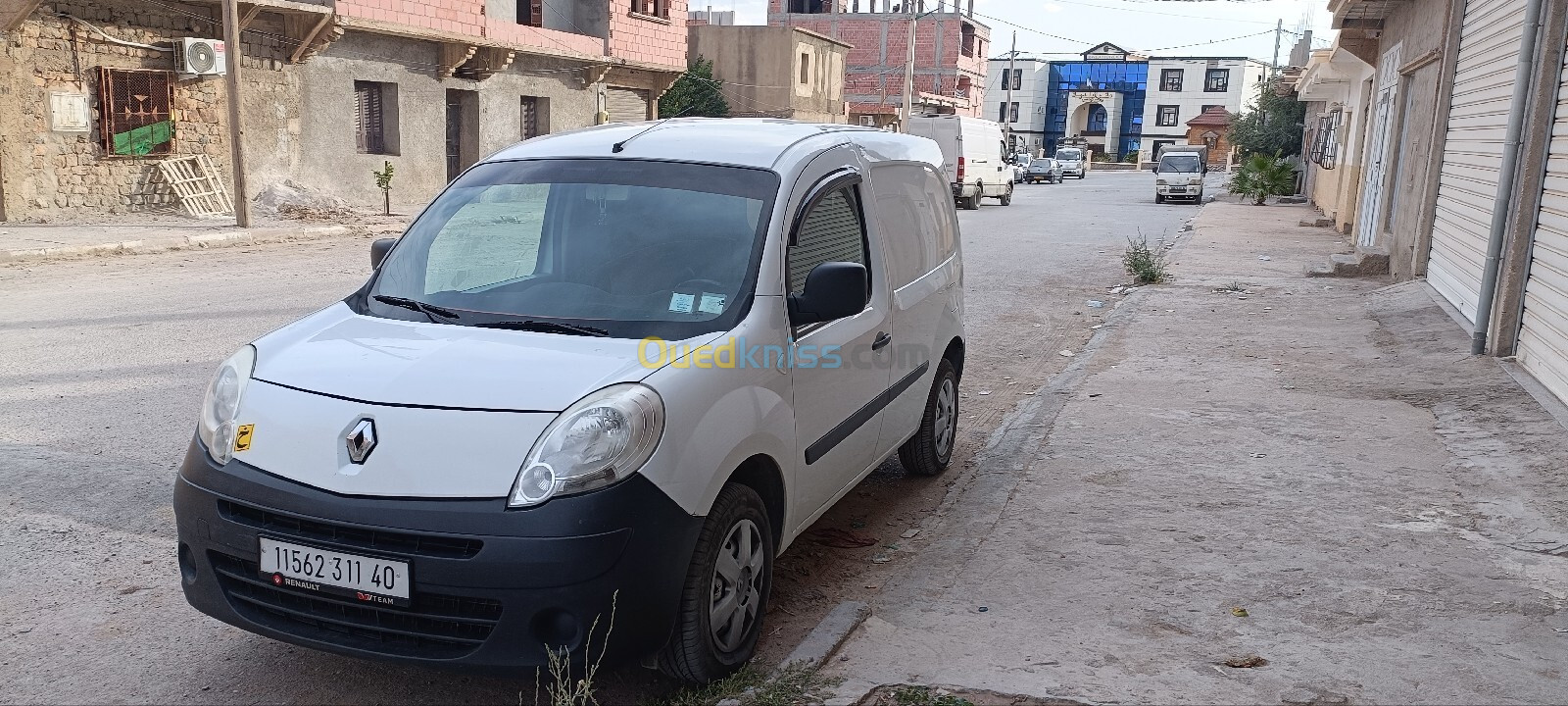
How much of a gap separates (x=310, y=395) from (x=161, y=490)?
8.02ft

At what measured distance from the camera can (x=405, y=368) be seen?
3.22 metres

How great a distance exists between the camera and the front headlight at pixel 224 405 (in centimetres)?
323

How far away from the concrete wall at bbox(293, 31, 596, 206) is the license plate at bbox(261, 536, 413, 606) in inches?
791

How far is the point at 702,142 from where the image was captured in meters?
4.27

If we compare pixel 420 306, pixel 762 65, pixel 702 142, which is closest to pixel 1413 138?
pixel 702 142

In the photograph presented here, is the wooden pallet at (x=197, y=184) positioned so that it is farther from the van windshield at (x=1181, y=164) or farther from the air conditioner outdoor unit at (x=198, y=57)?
the van windshield at (x=1181, y=164)

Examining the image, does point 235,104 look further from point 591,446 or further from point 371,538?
point 591,446

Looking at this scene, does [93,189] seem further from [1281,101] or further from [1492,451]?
[1281,101]

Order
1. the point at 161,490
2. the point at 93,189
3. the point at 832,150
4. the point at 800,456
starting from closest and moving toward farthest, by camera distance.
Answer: the point at 800,456, the point at 832,150, the point at 161,490, the point at 93,189

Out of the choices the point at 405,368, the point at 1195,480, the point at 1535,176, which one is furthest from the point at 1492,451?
the point at 405,368

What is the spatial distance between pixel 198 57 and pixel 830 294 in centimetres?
1845

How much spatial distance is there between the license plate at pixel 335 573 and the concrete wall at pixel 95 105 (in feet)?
55.2

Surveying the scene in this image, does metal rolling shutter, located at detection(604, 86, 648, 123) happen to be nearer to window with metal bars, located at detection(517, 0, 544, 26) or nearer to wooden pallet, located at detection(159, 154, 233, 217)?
window with metal bars, located at detection(517, 0, 544, 26)

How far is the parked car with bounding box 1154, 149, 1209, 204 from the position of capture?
123 feet
